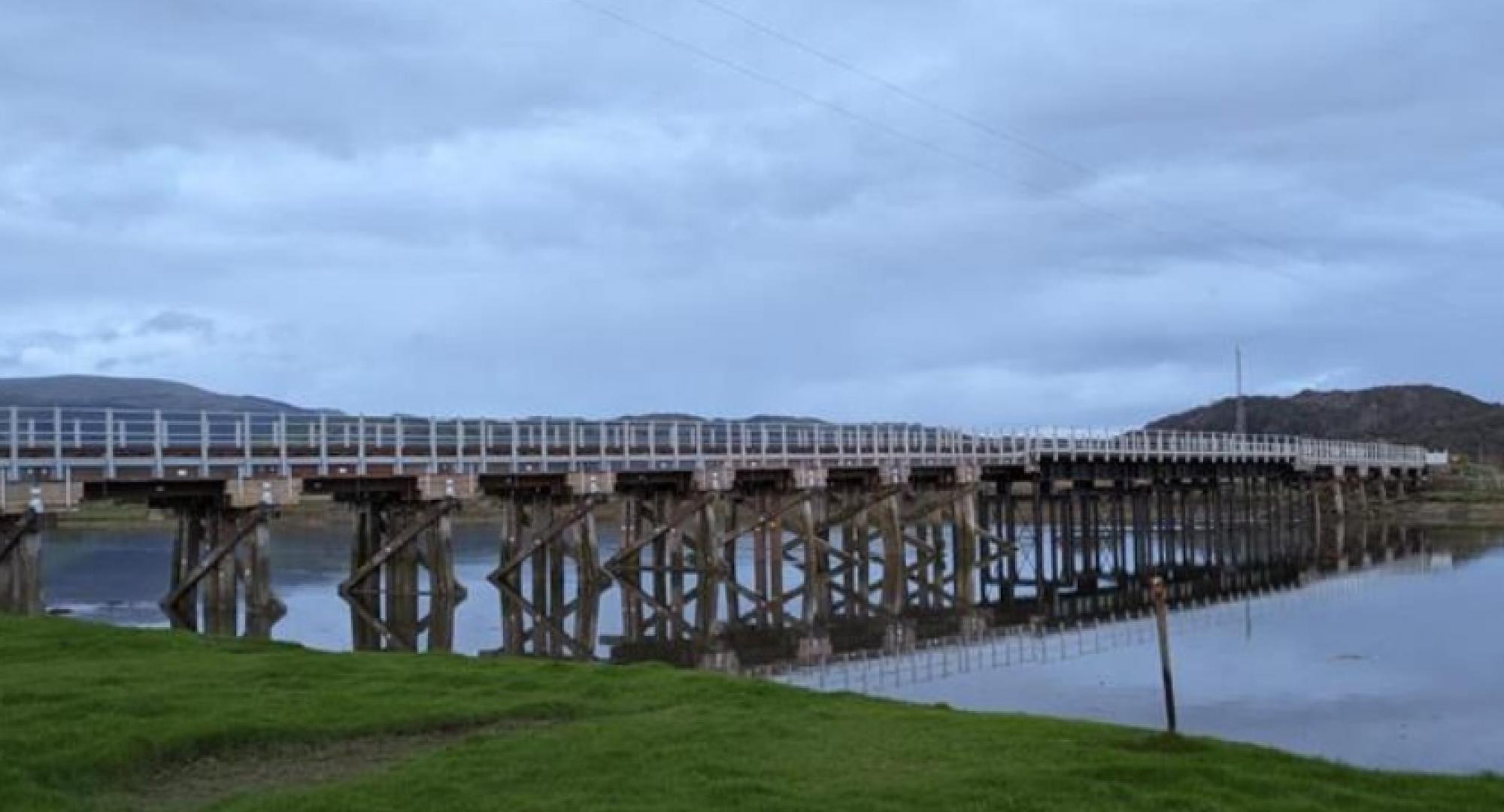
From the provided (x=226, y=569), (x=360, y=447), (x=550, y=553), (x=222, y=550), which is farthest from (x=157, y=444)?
(x=550, y=553)

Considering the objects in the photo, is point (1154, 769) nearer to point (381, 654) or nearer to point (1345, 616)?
point (381, 654)

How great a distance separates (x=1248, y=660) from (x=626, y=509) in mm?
24731

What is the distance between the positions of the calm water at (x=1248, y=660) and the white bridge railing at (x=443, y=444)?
139 inches

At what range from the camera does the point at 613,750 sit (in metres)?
11.9

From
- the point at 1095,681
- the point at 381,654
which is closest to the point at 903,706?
the point at 381,654

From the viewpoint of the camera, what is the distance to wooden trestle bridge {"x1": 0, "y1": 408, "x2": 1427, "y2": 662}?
3102 cm

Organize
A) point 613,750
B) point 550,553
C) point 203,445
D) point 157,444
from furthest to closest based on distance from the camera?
point 550,553
point 203,445
point 157,444
point 613,750

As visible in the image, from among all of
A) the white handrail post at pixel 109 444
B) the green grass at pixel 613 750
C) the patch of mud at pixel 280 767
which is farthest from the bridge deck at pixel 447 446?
the patch of mud at pixel 280 767

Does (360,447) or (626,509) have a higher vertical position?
(360,447)

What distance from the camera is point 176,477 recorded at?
30.8 metres

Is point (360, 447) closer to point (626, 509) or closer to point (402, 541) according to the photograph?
point (402, 541)

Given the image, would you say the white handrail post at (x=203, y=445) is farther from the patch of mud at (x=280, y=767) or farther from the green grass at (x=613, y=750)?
the patch of mud at (x=280, y=767)

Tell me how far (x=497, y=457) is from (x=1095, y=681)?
18.2m

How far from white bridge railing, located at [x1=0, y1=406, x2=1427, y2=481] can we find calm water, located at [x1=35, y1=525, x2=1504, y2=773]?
3534mm
